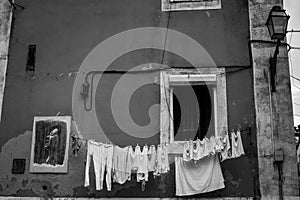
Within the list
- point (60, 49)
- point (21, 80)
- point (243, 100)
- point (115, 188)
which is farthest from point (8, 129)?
point (243, 100)

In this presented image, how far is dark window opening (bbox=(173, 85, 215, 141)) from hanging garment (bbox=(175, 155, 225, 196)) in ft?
2.06

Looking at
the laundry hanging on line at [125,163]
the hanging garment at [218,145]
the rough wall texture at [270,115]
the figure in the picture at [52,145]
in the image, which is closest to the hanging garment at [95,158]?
the laundry hanging on line at [125,163]

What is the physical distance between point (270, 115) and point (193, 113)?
61.4 inches

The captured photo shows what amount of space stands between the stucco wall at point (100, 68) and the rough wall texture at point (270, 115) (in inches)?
6.7

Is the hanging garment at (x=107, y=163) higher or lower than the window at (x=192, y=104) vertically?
lower

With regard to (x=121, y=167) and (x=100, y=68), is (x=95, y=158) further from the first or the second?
(x=100, y=68)

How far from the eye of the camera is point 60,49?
31.8 ft

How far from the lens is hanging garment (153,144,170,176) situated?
27.3 feet

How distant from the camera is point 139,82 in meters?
9.30

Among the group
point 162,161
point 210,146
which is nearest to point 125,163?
point 162,161

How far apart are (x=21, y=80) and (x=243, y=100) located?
15.9 feet

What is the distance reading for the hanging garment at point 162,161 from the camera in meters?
8.32

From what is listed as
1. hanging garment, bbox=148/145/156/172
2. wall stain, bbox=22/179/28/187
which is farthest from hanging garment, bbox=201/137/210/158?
wall stain, bbox=22/179/28/187

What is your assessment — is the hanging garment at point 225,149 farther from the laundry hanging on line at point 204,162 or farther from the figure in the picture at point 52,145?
the figure in the picture at point 52,145
